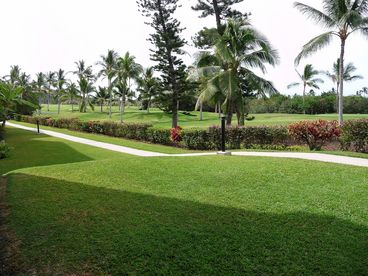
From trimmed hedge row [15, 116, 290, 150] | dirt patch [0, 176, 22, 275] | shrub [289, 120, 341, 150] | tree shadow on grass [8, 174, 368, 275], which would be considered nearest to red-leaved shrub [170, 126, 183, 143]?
trimmed hedge row [15, 116, 290, 150]

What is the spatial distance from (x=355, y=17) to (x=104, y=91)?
47.3 m

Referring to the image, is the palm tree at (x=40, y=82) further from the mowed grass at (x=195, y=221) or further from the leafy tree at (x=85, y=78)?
the mowed grass at (x=195, y=221)

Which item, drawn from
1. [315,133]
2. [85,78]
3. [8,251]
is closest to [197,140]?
[315,133]

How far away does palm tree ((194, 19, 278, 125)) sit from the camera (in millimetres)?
15727

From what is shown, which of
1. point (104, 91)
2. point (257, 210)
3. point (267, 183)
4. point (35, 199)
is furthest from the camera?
point (104, 91)

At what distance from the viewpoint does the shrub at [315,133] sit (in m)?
10.6

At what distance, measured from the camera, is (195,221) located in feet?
12.8

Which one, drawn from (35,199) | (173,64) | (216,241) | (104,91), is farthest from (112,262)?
(104,91)

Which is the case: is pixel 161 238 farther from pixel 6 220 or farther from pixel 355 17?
pixel 355 17

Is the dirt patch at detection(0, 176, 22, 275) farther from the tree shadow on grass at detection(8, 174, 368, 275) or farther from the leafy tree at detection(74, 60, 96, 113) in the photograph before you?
the leafy tree at detection(74, 60, 96, 113)

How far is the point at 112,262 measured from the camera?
297cm

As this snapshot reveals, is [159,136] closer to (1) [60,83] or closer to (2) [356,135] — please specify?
(2) [356,135]

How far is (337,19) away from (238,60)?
492 cm

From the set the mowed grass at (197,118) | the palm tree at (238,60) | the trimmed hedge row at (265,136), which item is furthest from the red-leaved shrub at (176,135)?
the mowed grass at (197,118)
